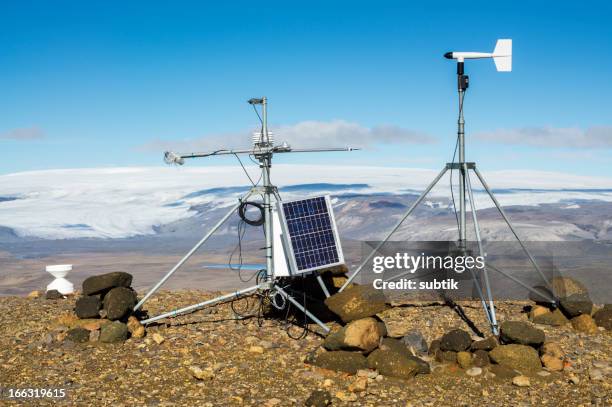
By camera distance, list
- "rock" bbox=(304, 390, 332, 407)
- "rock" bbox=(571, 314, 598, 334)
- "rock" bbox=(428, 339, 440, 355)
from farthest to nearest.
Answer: "rock" bbox=(571, 314, 598, 334), "rock" bbox=(428, 339, 440, 355), "rock" bbox=(304, 390, 332, 407)

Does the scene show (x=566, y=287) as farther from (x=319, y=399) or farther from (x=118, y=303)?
(x=118, y=303)

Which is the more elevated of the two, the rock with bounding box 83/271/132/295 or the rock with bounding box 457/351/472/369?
the rock with bounding box 83/271/132/295

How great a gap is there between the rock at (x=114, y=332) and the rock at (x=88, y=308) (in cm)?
57

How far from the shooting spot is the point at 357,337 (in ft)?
38.4

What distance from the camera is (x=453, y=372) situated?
1134 centimetres

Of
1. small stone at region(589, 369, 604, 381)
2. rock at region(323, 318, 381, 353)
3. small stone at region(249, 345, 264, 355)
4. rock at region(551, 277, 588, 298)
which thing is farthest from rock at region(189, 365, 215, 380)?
rock at region(551, 277, 588, 298)

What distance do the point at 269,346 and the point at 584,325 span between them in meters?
6.32

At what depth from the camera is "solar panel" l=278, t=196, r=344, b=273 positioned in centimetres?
1272

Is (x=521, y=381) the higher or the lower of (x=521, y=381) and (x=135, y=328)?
the lower

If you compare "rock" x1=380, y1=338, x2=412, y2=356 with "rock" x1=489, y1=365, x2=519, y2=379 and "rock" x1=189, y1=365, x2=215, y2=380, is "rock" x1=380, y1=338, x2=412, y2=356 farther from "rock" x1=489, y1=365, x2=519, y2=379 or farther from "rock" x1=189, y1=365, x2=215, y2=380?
"rock" x1=189, y1=365, x2=215, y2=380

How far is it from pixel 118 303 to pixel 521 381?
7629mm

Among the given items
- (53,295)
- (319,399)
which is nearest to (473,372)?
(319,399)

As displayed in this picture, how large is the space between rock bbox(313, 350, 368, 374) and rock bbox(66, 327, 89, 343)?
15.1 feet

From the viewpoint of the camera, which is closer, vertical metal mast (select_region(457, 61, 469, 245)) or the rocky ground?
the rocky ground
